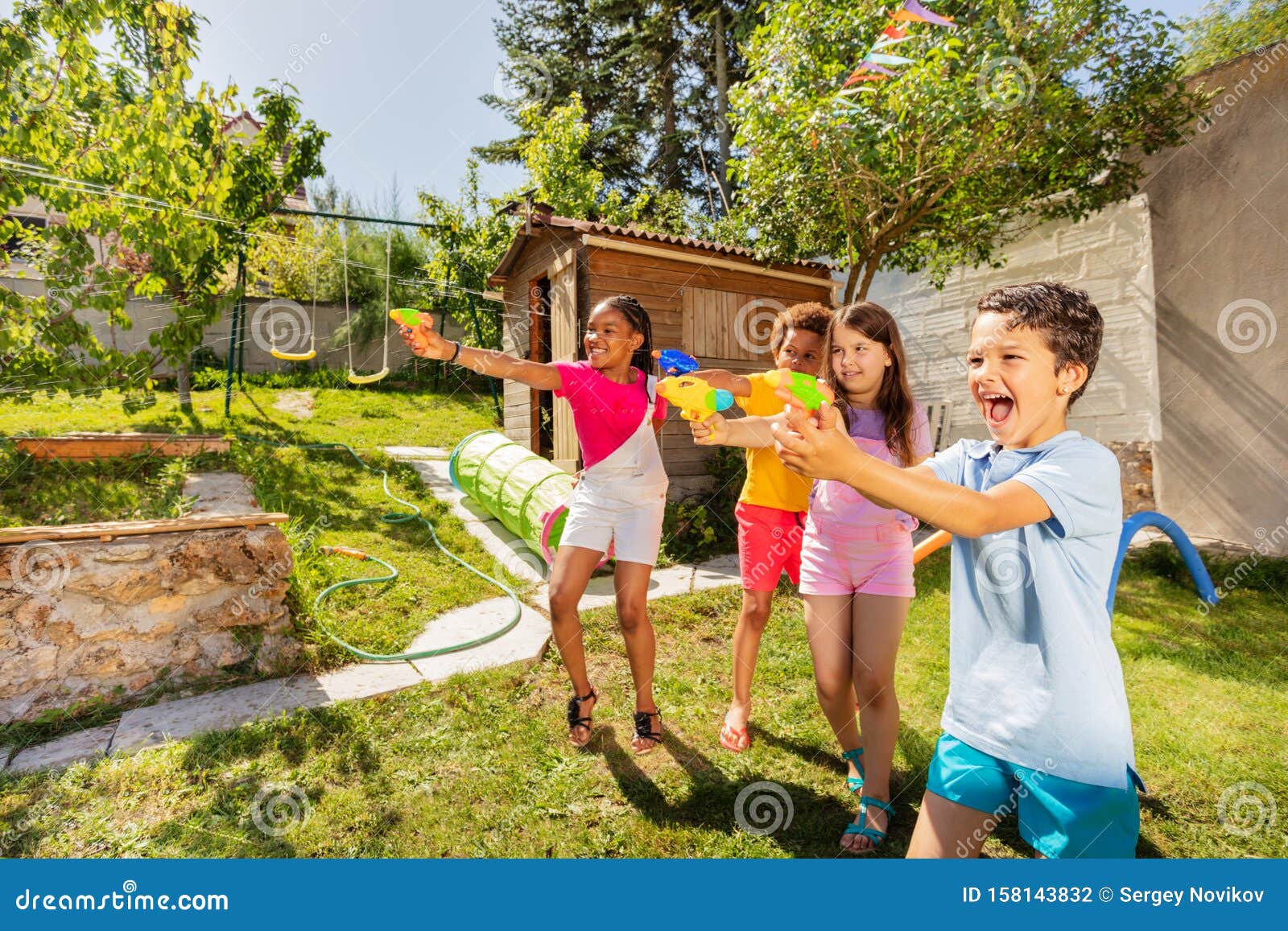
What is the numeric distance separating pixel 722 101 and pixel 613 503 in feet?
54.5

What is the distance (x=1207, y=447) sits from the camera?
704 centimetres

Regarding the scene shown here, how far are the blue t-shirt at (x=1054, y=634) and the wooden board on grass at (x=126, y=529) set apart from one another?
3895 mm

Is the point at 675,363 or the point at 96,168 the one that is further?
the point at 96,168

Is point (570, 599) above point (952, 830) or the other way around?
above

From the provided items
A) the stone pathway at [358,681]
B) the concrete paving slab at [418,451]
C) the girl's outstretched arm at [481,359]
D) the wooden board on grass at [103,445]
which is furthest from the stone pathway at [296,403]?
the girl's outstretched arm at [481,359]

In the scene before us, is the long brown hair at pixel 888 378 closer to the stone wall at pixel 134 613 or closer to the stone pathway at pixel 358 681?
the stone pathway at pixel 358 681

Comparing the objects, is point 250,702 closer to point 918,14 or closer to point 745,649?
point 745,649

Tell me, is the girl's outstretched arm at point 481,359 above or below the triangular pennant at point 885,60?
below

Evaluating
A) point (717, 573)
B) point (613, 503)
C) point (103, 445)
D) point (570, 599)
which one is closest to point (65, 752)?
point (570, 599)

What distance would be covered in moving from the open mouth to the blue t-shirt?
10 cm

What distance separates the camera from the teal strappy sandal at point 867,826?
2346 millimetres

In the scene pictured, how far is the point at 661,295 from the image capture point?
777 cm

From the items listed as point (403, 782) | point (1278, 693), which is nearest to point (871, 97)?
point (1278, 693)

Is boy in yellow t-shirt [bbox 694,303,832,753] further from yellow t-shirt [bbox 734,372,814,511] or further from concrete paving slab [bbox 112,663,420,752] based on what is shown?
concrete paving slab [bbox 112,663,420,752]
